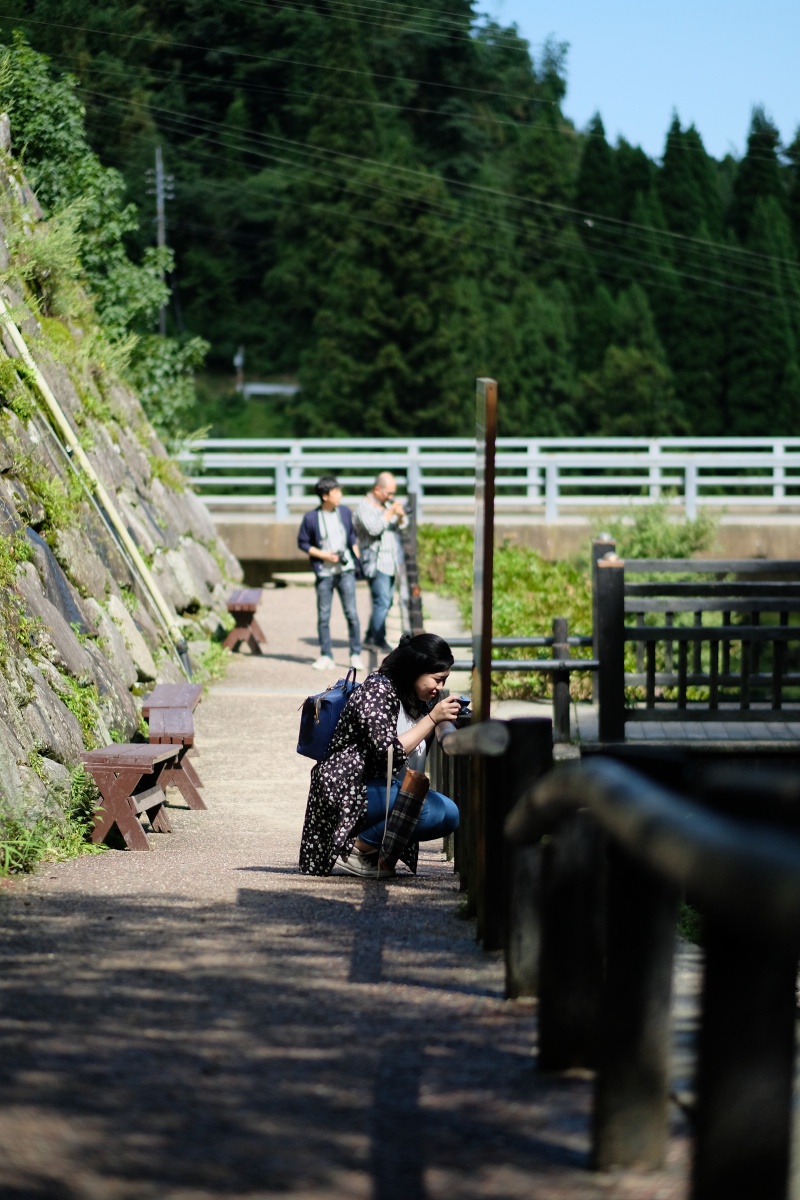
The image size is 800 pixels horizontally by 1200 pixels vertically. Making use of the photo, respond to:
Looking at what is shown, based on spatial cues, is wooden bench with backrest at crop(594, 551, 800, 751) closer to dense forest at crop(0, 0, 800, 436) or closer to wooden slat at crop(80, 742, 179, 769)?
wooden slat at crop(80, 742, 179, 769)

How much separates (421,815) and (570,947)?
2.91m

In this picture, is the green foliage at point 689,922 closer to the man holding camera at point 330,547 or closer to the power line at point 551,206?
the man holding camera at point 330,547

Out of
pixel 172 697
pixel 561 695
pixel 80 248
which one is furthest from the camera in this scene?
pixel 80 248

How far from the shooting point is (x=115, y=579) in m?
11.4

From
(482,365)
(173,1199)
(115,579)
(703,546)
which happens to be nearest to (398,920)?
(173,1199)

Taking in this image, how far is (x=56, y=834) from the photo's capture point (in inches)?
259

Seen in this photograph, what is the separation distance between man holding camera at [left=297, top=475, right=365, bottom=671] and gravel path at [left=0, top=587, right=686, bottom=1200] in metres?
7.44

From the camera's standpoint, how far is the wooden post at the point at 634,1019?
2609 millimetres

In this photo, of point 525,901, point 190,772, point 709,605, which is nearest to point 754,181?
point 709,605

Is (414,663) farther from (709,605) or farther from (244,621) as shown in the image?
(244,621)

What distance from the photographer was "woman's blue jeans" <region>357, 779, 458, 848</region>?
6.09m

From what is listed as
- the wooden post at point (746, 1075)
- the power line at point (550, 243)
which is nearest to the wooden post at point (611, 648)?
the wooden post at point (746, 1075)

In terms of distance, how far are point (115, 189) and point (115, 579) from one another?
401 inches

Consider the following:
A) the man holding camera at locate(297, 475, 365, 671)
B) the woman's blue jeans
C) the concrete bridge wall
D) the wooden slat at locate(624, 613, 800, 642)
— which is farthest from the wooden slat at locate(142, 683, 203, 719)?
the concrete bridge wall
